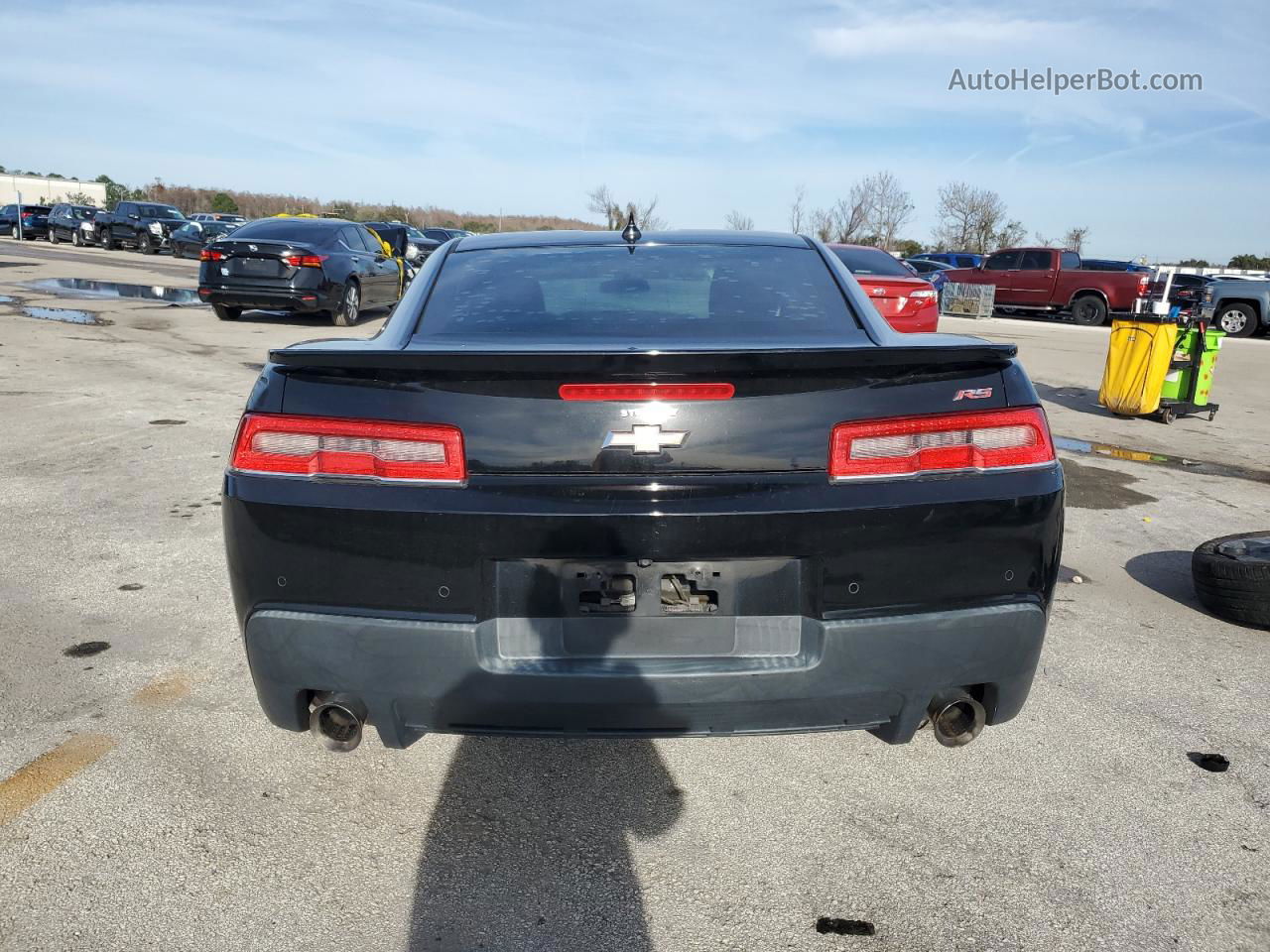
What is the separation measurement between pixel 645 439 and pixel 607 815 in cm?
102

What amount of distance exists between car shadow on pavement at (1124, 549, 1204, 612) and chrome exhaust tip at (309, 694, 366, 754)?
11.6ft

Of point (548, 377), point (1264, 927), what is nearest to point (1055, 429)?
point (1264, 927)

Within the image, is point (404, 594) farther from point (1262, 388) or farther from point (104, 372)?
point (1262, 388)

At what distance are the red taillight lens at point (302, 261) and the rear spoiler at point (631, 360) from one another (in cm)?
1174

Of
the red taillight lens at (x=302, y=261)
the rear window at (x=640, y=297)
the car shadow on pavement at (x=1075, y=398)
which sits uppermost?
the rear window at (x=640, y=297)

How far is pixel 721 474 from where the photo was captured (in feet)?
6.87

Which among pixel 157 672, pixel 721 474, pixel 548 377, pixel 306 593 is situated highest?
pixel 548 377

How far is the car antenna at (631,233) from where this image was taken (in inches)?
135

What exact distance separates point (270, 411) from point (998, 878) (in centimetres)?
199

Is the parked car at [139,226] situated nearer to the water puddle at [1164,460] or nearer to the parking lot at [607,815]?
the water puddle at [1164,460]

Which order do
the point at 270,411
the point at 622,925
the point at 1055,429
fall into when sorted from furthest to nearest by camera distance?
the point at 1055,429
the point at 270,411
the point at 622,925

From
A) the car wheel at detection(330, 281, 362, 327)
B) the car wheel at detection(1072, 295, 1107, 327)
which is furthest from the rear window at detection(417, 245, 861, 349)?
the car wheel at detection(1072, 295, 1107, 327)

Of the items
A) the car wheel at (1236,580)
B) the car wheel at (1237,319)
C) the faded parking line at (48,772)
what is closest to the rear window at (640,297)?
the faded parking line at (48,772)

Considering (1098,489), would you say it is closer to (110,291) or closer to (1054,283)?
(110,291)
